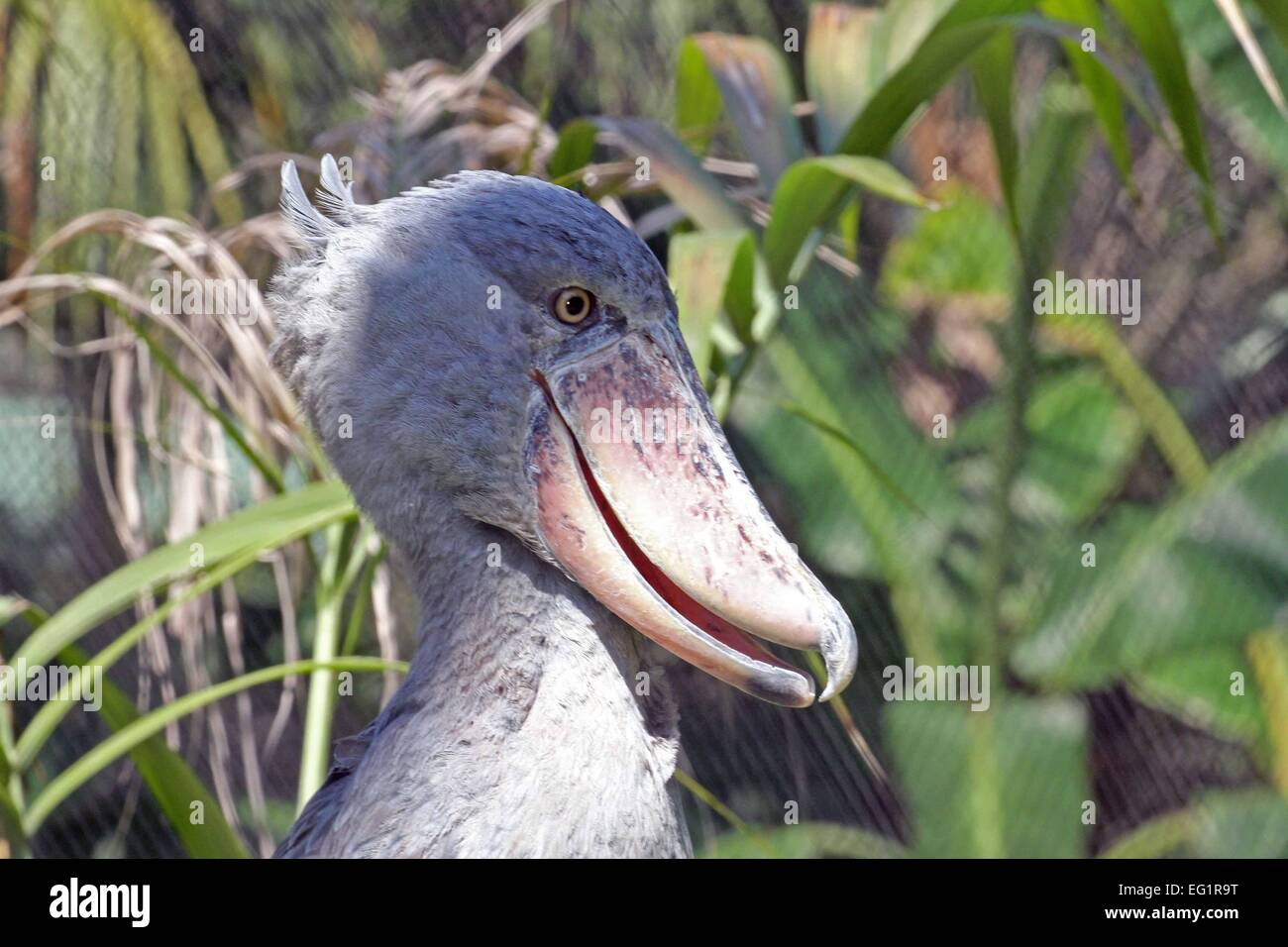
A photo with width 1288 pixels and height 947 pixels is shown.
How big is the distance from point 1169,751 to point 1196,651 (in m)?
0.20

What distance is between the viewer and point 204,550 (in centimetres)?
128

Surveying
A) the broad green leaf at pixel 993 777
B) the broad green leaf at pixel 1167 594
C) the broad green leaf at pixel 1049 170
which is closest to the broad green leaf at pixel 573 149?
the broad green leaf at pixel 1049 170

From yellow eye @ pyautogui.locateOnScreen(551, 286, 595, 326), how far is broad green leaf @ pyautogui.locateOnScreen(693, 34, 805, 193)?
54 cm

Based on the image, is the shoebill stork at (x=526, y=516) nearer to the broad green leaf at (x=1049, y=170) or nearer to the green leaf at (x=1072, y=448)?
the broad green leaf at (x=1049, y=170)

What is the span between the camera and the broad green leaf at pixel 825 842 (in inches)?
90.3

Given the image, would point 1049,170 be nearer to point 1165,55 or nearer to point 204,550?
point 1165,55

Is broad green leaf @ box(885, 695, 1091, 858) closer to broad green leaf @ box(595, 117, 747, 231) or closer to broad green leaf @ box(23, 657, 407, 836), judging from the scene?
broad green leaf @ box(595, 117, 747, 231)

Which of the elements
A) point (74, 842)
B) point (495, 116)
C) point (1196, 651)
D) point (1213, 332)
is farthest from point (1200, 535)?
point (74, 842)

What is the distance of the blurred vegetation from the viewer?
1.73m

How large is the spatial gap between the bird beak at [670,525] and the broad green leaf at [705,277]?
21cm

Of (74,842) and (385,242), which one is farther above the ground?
(385,242)

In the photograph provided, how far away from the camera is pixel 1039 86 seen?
97.9 inches

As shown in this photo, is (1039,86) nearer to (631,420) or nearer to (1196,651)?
(1196,651)

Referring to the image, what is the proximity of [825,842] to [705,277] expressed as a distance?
136cm
